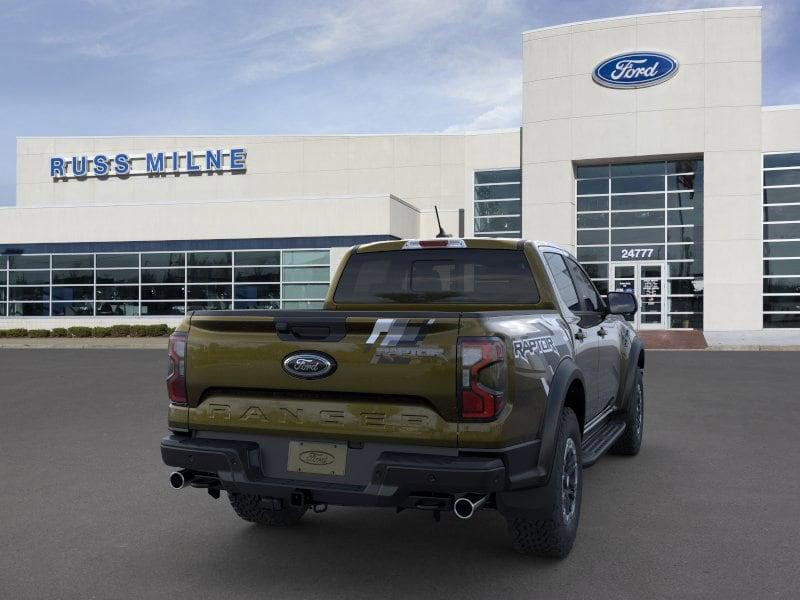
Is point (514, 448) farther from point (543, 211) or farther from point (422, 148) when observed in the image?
point (422, 148)

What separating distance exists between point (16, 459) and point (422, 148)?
2922cm

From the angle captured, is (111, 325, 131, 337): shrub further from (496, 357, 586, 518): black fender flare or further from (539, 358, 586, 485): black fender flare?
(496, 357, 586, 518): black fender flare

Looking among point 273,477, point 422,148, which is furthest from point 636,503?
point 422,148

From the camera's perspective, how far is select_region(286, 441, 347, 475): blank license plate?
3.79 meters

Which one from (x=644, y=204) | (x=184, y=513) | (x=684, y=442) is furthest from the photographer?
(x=644, y=204)

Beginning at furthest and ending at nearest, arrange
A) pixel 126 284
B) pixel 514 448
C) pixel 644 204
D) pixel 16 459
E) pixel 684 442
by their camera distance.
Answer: pixel 126 284
pixel 644 204
pixel 684 442
pixel 16 459
pixel 514 448

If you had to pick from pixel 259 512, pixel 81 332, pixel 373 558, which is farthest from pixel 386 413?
pixel 81 332

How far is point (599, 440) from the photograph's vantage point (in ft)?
18.5

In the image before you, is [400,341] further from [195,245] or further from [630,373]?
[195,245]

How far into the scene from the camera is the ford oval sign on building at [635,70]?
2888 cm

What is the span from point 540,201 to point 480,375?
28.2 metres

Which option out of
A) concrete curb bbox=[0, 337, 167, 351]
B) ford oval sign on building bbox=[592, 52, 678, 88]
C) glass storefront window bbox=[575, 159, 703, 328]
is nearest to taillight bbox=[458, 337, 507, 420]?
concrete curb bbox=[0, 337, 167, 351]

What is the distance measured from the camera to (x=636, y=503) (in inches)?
219

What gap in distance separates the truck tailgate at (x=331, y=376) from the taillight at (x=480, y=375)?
0.17 feet
